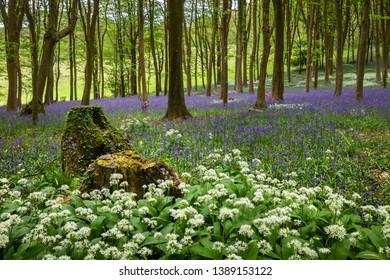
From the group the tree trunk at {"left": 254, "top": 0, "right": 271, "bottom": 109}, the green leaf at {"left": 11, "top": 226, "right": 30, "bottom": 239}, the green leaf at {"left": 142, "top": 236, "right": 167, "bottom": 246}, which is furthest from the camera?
the tree trunk at {"left": 254, "top": 0, "right": 271, "bottom": 109}

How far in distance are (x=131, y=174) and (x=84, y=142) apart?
6.38 feet

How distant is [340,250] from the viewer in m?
2.94

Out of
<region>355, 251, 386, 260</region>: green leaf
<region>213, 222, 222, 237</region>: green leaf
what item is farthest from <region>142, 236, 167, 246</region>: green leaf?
<region>355, 251, 386, 260</region>: green leaf

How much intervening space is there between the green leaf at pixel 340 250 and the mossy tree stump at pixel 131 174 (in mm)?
2237

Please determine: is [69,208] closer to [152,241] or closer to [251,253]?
[152,241]

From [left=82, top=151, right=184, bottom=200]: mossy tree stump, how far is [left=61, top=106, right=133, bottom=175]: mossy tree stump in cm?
131

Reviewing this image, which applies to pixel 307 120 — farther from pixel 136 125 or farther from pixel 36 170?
pixel 36 170

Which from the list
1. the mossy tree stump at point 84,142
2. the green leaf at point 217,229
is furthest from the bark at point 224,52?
the green leaf at point 217,229

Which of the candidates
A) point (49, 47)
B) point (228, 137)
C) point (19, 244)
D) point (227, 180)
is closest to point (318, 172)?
point (227, 180)

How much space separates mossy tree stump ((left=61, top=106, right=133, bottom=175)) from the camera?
6.04 meters

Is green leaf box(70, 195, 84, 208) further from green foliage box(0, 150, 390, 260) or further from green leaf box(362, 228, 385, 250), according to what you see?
green leaf box(362, 228, 385, 250)

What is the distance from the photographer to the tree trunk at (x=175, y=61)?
12.3 m
